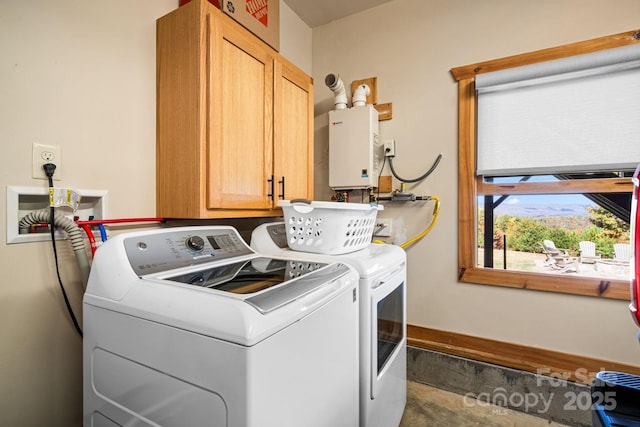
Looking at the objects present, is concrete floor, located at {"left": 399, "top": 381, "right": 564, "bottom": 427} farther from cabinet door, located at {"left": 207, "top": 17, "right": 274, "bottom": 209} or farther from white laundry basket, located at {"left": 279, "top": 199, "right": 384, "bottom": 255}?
cabinet door, located at {"left": 207, "top": 17, "right": 274, "bottom": 209}

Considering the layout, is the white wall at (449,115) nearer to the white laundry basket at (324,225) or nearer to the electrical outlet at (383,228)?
the electrical outlet at (383,228)

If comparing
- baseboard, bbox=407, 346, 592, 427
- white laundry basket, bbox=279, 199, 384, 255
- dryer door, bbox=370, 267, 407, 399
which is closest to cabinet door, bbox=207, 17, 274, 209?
white laundry basket, bbox=279, 199, 384, 255

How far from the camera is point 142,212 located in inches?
54.8

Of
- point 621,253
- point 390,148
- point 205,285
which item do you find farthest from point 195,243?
point 621,253

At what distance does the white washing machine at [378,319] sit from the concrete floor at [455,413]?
18 centimetres

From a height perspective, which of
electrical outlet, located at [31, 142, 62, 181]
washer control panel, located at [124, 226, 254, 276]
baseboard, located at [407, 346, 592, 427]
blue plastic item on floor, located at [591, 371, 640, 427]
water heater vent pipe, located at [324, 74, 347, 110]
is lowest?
baseboard, located at [407, 346, 592, 427]

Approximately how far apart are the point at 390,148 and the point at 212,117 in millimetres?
1352

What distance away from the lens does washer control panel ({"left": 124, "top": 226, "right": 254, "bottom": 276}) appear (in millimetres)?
972

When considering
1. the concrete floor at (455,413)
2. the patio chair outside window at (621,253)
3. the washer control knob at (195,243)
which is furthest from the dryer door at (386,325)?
the patio chair outside window at (621,253)

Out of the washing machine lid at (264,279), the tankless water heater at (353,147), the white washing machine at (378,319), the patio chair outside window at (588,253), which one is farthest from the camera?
the tankless water heater at (353,147)

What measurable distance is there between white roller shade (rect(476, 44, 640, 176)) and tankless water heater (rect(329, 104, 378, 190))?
71 cm

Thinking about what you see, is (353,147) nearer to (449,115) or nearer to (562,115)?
(449,115)

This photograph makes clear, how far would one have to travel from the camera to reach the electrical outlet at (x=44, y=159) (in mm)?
1050

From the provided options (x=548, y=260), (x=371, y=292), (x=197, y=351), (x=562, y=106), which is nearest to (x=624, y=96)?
(x=562, y=106)
